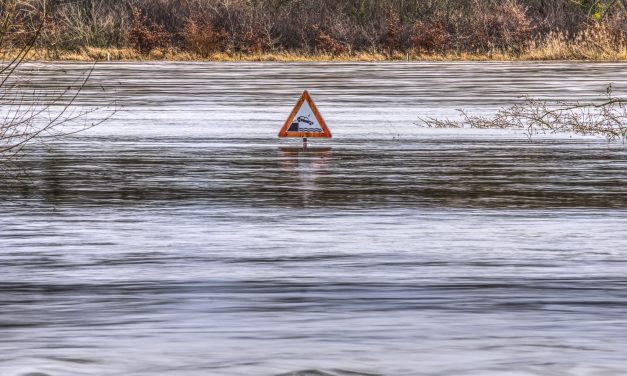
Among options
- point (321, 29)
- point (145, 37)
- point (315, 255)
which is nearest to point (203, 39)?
point (145, 37)

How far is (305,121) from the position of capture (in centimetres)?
2312

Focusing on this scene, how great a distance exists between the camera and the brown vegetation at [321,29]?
72.4 meters

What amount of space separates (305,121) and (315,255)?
Answer: 11316 millimetres

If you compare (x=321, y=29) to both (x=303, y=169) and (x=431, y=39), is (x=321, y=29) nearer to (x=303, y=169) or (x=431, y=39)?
(x=431, y=39)

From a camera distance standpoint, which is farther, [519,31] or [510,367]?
[519,31]

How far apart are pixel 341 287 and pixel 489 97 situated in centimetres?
2656

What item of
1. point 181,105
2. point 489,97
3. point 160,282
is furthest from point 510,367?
point 489,97

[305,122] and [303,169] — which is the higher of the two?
[305,122]

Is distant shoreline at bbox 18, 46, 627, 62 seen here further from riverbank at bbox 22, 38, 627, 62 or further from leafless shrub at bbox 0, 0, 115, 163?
leafless shrub at bbox 0, 0, 115, 163

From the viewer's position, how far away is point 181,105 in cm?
3412

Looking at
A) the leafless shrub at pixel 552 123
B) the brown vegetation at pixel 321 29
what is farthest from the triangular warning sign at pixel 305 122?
the brown vegetation at pixel 321 29

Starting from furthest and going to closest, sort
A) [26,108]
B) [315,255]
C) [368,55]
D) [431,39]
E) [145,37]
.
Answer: [145,37]
[431,39]
[368,55]
[26,108]
[315,255]

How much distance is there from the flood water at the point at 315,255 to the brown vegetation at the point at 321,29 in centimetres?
4670

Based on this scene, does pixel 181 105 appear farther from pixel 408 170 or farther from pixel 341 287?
pixel 341 287
